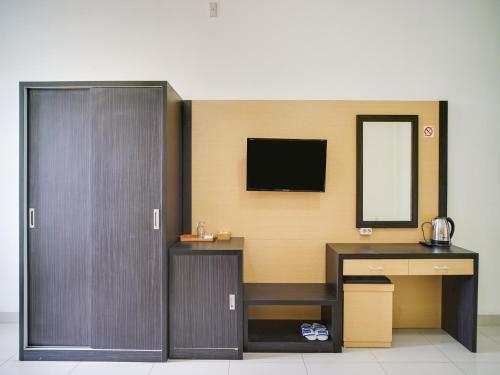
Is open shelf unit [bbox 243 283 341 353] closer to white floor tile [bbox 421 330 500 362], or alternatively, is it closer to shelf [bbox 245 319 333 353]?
shelf [bbox 245 319 333 353]

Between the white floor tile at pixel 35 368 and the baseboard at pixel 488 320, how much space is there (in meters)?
3.86

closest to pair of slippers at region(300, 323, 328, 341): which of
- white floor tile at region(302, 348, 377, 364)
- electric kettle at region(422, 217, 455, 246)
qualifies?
white floor tile at region(302, 348, 377, 364)

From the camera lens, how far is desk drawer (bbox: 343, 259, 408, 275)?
2.96 m

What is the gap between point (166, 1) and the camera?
11.7ft

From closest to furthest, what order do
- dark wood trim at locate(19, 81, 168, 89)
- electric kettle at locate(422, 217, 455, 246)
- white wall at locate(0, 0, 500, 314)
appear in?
dark wood trim at locate(19, 81, 168, 89) < electric kettle at locate(422, 217, 455, 246) < white wall at locate(0, 0, 500, 314)

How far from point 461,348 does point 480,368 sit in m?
0.34

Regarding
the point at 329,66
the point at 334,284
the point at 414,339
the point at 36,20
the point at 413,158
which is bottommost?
the point at 414,339

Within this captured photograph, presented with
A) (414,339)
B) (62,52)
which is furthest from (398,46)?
(62,52)

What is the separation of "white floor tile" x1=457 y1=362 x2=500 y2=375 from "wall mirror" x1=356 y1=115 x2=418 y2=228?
1.25m

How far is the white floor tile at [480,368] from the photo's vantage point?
104 inches

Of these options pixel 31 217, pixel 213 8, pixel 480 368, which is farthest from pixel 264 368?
pixel 213 8

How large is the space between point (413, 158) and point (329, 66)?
1.25m

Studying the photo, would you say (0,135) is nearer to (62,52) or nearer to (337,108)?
(62,52)

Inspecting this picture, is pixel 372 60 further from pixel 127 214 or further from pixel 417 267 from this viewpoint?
pixel 127 214
